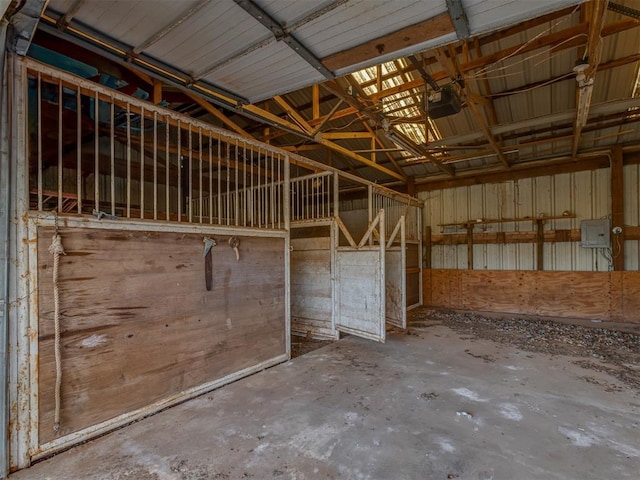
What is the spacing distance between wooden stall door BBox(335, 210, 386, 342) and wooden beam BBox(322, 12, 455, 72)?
200 centimetres

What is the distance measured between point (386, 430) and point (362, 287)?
1.93 meters

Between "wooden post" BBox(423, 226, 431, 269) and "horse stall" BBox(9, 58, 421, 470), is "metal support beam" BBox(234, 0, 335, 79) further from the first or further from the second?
"wooden post" BBox(423, 226, 431, 269)

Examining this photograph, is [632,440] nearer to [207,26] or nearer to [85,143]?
[207,26]

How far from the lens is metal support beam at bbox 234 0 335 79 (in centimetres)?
158

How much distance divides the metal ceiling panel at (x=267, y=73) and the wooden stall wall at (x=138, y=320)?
3.96 ft

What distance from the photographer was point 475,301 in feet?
20.6

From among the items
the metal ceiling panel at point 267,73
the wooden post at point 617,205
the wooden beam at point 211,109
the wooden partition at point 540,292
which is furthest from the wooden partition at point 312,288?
the wooden post at point 617,205

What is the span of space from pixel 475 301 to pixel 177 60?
623 cm

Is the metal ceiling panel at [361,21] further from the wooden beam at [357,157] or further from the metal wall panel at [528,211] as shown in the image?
the metal wall panel at [528,211]

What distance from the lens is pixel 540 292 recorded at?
18.7ft

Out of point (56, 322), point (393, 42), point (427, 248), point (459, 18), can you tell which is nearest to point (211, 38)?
point (393, 42)

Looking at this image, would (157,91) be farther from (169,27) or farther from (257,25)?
(257,25)

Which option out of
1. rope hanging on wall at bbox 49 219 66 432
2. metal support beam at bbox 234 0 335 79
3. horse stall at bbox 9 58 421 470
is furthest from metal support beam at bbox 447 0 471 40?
rope hanging on wall at bbox 49 219 66 432

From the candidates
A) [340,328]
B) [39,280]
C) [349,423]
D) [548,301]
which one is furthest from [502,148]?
[39,280]
